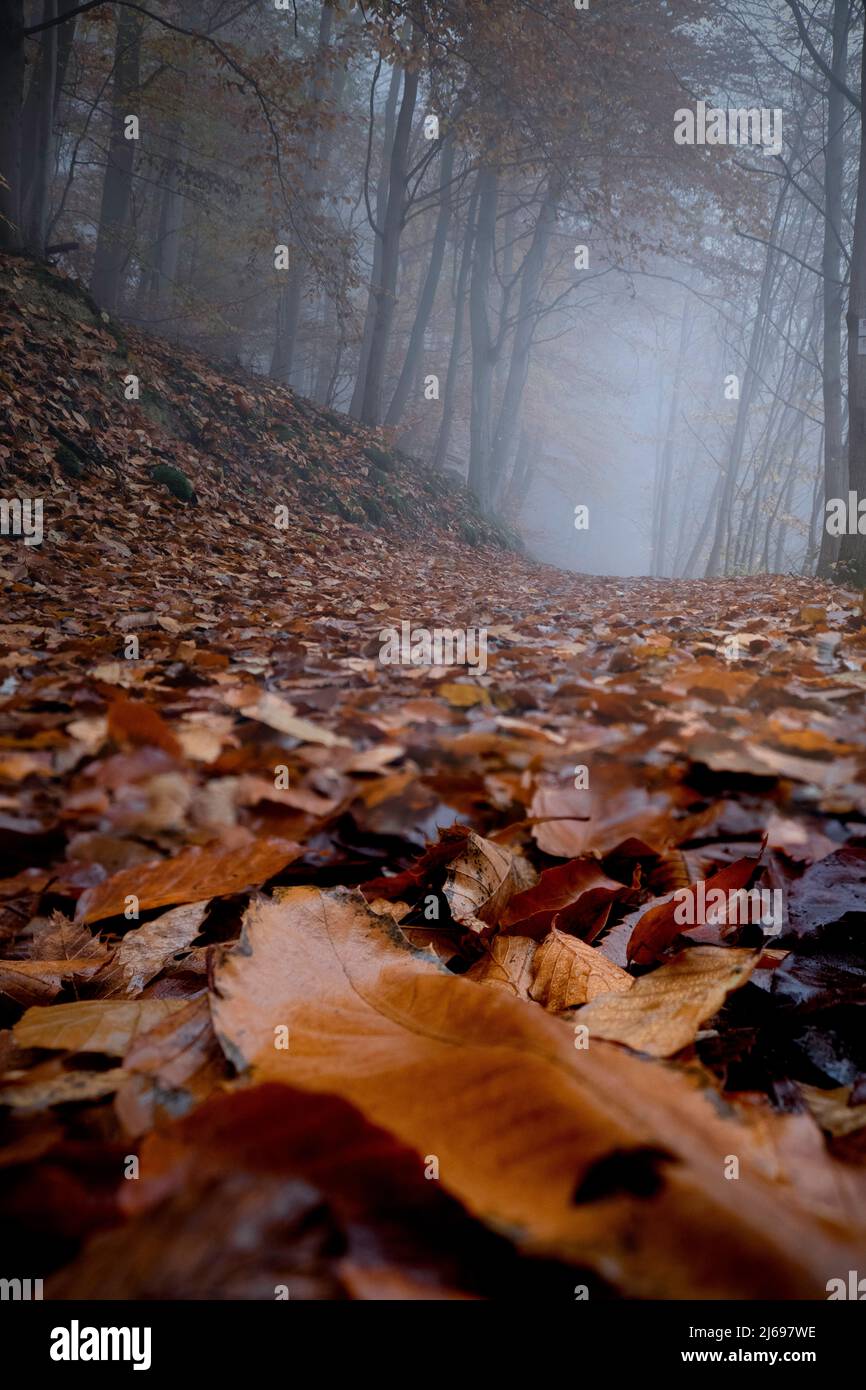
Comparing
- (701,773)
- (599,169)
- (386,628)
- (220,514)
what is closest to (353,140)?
(599,169)

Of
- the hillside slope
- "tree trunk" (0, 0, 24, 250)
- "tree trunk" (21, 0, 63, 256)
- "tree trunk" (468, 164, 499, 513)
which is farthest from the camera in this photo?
"tree trunk" (468, 164, 499, 513)

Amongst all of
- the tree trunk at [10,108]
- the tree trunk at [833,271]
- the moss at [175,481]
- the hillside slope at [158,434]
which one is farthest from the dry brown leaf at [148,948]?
the tree trunk at [833,271]

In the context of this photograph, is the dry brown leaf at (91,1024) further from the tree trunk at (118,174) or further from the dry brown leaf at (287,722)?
the tree trunk at (118,174)

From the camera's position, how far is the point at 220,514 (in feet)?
21.6

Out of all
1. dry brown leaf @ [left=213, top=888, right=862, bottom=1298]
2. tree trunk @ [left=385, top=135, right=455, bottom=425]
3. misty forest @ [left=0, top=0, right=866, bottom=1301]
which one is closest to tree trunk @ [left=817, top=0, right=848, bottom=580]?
tree trunk @ [left=385, top=135, right=455, bottom=425]

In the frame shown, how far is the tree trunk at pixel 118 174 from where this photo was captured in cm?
1031

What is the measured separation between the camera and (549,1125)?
406 millimetres

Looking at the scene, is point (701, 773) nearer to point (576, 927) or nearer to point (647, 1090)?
point (576, 927)

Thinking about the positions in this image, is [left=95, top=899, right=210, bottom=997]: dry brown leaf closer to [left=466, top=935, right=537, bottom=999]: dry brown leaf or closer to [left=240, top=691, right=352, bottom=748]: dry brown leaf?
[left=466, top=935, right=537, bottom=999]: dry brown leaf

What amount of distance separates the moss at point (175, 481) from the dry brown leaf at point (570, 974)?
6.26m

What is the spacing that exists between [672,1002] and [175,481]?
6.61 m

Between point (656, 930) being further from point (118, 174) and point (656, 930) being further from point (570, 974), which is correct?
point (118, 174)

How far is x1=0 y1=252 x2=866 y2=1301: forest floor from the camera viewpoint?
38 centimetres

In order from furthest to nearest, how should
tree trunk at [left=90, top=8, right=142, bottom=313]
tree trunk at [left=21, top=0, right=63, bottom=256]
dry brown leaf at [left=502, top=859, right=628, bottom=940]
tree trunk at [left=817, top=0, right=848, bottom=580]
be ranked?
tree trunk at [left=90, top=8, right=142, bottom=313]
tree trunk at [left=817, top=0, right=848, bottom=580]
tree trunk at [left=21, top=0, right=63, bottom=256]
dry brown leaf at [left=502, top=859, right=628, bottom=940]
